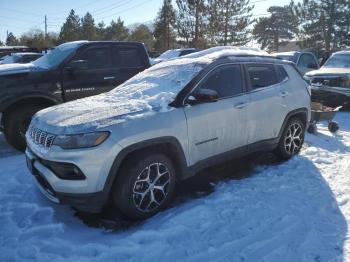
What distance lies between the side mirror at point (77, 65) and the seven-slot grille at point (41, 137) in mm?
2763

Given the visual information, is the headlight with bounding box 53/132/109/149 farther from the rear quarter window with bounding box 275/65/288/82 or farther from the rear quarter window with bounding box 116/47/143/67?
the rear quarter window with bounding box 116/47/143/67

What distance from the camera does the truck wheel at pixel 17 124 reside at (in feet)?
20.9

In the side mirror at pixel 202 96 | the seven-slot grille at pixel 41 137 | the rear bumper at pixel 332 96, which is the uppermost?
the side mirror at pixel 202 96

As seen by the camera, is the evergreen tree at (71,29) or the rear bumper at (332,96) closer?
the rear bumper at (332,96)

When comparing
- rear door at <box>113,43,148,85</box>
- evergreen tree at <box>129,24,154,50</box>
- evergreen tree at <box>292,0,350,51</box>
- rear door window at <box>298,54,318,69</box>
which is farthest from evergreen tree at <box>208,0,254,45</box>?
rear door at <box>113,43,148,85</box>

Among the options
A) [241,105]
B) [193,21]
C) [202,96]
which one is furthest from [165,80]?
[193,21]

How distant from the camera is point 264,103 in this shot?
523 centimetres

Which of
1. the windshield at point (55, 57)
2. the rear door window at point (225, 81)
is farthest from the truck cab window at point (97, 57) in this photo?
the rear door window at point (225, 81)

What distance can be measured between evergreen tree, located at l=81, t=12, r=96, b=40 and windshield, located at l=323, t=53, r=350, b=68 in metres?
43.9

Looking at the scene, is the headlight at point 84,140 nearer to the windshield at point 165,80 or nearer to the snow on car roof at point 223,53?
the windshield at point 165,80

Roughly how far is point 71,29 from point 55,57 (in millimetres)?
48549

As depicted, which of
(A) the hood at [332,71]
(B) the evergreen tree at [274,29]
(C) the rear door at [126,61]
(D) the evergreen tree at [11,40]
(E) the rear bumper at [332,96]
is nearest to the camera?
(C) the rear door at [126,61]

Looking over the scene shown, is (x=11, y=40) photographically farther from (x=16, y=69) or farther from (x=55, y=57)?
(x=16, y=69)

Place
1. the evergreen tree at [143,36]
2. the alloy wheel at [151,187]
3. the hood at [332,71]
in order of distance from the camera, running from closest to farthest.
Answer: the alloy wheel at [151,187]
the hood at [332,71]
the evergreen tree at [143,36]
